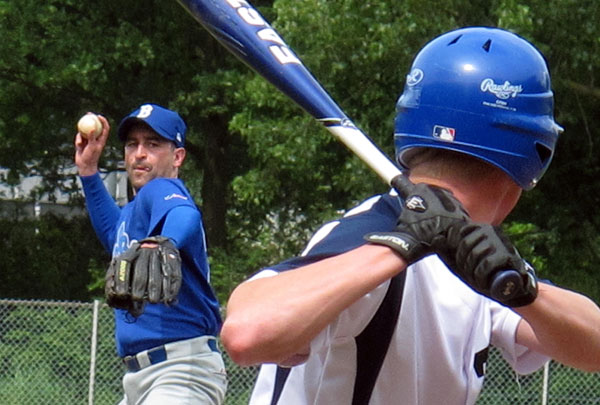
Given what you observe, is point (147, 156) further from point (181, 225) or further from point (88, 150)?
point (181, 225)

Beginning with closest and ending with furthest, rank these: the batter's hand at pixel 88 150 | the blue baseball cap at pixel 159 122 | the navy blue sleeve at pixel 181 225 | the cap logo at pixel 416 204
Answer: the cap logo at pixel 416 204, the navy blue sleeve at pixel 181 225, the blue baseball cap at pixel 159 122, the batter's hand at pixel 88 150

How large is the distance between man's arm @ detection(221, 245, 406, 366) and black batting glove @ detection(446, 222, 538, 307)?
4.0 inches

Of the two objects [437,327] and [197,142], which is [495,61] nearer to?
[437,327]

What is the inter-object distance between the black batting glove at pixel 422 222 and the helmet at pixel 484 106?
5.9 inches

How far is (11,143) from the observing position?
67.8ft

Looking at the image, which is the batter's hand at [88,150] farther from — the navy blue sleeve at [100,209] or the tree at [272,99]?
the tree at [272,99]

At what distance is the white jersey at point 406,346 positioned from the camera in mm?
2402

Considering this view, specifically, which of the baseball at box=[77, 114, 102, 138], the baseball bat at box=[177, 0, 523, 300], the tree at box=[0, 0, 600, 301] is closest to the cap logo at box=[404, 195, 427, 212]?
the baseball bat at box=[177, 0, 523, 300]

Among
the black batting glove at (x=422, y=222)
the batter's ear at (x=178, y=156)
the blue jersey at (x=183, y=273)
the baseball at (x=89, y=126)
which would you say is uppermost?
the black batting glove at (x=422, y=222)

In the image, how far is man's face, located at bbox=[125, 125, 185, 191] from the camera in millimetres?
6660

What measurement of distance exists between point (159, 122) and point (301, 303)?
472cm

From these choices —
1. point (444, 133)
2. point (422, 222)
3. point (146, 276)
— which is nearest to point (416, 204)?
point (422, 222)

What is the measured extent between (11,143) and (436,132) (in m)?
18.9

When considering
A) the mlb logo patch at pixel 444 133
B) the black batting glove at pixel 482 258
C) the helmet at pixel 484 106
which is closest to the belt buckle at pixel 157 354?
the helmet at pixel 484 106
